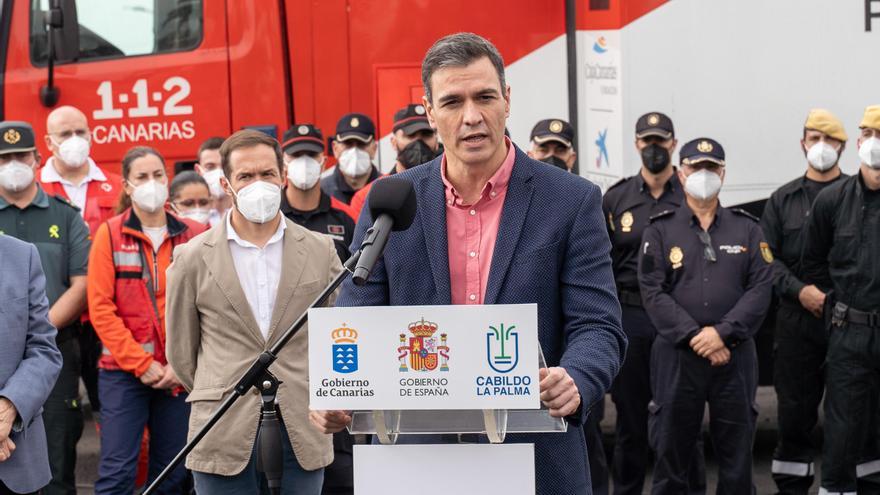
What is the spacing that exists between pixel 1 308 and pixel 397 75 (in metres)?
3.59

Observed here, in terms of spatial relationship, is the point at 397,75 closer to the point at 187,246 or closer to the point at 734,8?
the point at 734,8

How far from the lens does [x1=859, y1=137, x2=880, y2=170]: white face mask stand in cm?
640

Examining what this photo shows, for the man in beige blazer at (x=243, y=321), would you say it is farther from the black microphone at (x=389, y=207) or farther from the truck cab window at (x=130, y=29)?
the truck cab window at (x=130, y=29)

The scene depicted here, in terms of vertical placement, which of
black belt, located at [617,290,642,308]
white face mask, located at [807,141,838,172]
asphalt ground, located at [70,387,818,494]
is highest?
white face mask, located at [807,141,838,172]

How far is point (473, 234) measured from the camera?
A: 3.19 meters

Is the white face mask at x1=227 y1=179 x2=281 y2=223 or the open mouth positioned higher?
the open mouth

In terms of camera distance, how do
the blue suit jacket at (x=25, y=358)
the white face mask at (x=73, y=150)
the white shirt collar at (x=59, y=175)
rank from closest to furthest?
1. the blue suit jacket at (x=25, y=358)
2. the white face mask at (x=73, y=150)
3. the white shirt collar at (x=59, y=175)

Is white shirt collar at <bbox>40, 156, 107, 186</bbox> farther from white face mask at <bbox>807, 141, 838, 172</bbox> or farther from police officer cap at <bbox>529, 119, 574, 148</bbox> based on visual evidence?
white face mask at <bbox>807, 141, 838, 172</bbox>

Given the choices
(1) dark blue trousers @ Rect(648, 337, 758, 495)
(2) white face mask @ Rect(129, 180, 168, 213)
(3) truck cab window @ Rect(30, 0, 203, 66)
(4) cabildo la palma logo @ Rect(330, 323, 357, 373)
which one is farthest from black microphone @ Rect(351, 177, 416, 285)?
(3) truck cab window @ Rect(30, 0, 203, 66)

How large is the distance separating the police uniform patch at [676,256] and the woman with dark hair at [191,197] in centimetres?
236

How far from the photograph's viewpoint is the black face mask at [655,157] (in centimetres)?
684

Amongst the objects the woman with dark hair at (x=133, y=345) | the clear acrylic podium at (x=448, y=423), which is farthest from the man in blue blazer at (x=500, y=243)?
the woman with dark hair at (x=133, y=345)

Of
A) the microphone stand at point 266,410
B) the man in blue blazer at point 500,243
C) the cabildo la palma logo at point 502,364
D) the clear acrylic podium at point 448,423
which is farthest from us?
the man in blue blazer at point 500,243

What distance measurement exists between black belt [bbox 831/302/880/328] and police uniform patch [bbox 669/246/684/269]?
0.84 metres
